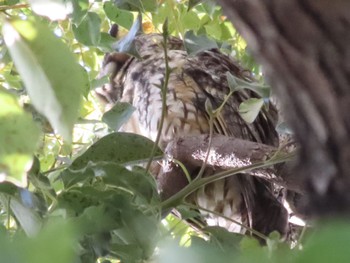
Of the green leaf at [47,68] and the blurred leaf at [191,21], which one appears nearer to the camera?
the green leaf at [47,68]

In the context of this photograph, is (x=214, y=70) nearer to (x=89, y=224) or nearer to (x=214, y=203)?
(x=214, y=203)

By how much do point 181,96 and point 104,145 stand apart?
0.89 m

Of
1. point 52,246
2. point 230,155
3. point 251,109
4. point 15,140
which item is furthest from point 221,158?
point 52,246

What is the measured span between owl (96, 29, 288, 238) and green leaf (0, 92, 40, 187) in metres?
1.04

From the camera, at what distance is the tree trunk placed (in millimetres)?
386

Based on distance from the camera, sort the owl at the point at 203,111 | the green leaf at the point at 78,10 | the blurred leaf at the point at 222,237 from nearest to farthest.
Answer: the blurred leaf at the point at 222,237 < the green leaf at the point at 78,10 < the owl at the point at 203,111

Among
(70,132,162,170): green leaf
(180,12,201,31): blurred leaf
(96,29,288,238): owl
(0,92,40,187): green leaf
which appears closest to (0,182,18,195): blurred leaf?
(70,132,162,170): green leaf

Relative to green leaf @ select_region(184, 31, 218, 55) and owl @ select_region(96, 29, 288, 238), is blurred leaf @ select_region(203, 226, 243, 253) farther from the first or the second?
owl @ select_region(96, 29, 288, 238)

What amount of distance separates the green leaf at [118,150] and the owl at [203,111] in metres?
0.58

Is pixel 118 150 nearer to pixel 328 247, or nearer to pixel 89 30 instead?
pixel 89 30

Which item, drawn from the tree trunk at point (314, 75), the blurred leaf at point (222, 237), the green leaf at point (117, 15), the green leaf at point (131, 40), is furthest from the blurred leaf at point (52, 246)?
the green leaf at point (117, 15)

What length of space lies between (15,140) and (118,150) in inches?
17.5

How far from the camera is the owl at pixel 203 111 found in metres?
1.57

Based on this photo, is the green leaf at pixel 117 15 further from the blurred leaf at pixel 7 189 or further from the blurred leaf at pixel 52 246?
the blurred leaf at pixel 52 246
